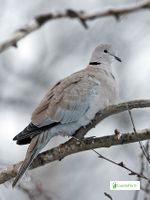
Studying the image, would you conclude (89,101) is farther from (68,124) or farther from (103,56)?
(103,56)

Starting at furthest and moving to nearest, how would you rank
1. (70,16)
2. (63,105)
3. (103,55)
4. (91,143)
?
1. (103,55)
2. (63,105)
3. (91,143)
4. (70,16)

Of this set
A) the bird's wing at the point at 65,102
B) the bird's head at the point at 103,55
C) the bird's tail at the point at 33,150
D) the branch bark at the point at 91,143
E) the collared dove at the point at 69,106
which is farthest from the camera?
the bird's head at the point at 103,55

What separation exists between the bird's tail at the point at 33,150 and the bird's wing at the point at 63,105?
0.12 ft

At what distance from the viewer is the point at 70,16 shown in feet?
2.86

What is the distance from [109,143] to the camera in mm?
2559

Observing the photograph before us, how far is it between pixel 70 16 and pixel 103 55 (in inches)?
122

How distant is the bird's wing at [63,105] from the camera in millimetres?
3102

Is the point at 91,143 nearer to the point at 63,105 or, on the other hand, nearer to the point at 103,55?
the point at 63,105

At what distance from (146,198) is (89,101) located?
1.51 meters

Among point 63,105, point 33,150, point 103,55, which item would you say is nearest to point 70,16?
point 33,150

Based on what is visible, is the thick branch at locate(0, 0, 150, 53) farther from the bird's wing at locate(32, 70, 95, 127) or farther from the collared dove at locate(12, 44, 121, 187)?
the bird's wing at locate(32, 70, 95, 127)

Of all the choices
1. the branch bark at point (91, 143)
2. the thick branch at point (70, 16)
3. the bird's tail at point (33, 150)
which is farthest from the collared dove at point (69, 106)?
the thick branch at point (70, 16)

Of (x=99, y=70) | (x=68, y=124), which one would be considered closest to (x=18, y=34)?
(x=68, y=124)

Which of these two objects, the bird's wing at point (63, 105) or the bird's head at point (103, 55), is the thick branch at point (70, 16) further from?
the bird's head at point (103, 55)
